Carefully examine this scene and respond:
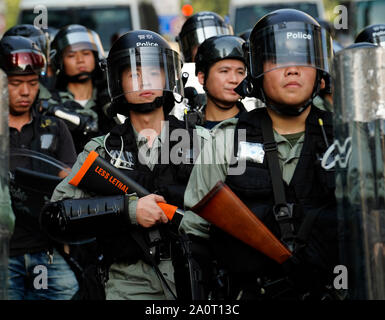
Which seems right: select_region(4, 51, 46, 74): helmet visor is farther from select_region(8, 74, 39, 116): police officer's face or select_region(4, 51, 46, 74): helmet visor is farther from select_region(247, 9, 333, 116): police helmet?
select_region(247, 9, 333, 116): police helmet

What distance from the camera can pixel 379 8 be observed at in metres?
14.5

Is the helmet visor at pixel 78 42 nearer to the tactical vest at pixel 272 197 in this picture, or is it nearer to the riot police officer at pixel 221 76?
Result: the riot police officer at pixel 221 76

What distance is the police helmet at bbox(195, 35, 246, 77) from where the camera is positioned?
643cm

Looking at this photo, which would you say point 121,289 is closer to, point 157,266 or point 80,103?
point 157,266

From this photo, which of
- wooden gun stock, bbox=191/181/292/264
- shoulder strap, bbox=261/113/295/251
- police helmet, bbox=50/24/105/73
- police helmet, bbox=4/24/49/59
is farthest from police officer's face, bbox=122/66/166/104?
police helmet, bbox=4/24/49/59

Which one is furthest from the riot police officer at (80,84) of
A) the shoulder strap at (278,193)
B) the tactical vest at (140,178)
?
the shoulder strap at (278,193)

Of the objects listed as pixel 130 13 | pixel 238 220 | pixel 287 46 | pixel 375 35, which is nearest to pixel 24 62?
pixel 375 35

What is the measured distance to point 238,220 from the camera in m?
3.71

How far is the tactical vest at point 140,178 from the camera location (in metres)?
4.55

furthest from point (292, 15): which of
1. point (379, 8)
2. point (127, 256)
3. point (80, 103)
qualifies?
point (379, 8)

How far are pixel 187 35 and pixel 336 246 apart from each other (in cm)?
473

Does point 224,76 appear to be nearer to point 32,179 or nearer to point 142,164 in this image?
point 32,179
